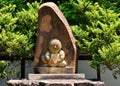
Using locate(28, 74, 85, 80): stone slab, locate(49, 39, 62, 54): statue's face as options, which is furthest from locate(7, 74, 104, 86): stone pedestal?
locate(49, 39, 62, 54): statue's face

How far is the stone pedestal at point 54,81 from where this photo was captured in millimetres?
11266

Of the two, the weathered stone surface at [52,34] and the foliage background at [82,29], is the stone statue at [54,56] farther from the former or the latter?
the foliage background at [82,29]

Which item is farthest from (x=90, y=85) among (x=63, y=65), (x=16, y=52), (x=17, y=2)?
(x=17, y=2)

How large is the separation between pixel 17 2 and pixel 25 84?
16.1 ft

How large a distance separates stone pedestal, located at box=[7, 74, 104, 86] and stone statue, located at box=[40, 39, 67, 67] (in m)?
0.53

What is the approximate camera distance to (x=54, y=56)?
12641mm

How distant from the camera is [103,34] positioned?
1420 cm

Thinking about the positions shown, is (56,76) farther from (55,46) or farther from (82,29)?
(82,29)

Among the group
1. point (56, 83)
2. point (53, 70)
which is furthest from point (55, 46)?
point (56, 83)

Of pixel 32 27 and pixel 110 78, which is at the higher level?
pixel 32 27

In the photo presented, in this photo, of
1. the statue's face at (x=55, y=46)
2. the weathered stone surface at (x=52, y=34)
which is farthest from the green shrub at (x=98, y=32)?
the statue's face at (x=55, y=46)

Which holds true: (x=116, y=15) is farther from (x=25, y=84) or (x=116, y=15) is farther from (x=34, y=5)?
(x=25, y=84)

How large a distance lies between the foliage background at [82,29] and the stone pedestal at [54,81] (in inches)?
71.7

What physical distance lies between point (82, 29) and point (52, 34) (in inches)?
81.4
